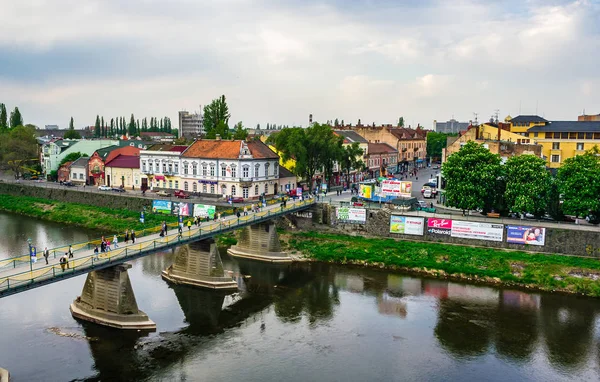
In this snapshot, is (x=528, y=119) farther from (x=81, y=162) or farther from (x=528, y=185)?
(x=81, y=162)

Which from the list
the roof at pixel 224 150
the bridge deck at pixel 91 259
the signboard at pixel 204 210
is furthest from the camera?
the roof at pixel 224 150

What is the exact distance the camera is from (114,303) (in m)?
37.2

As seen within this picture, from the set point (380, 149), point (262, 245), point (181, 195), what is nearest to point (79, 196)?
point (181, 195)

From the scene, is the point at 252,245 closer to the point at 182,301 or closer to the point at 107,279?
the point at 182,301

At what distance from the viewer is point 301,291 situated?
4622cm

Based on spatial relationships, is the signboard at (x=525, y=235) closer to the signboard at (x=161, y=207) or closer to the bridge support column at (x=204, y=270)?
the bridge support column at (x=204, y=270)

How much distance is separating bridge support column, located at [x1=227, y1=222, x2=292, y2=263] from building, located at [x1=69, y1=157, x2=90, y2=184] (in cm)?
4748

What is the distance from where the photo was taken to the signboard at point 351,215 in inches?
2361

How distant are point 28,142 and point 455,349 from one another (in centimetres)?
9697

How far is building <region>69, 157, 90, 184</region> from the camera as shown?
92.1 m

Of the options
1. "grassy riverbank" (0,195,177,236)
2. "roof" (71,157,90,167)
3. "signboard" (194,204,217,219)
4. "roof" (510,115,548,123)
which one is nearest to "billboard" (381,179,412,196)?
"signboard" (194,204,217,219)

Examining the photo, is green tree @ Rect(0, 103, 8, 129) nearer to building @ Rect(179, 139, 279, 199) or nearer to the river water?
building @ Rect(179, 139, 279, 199)

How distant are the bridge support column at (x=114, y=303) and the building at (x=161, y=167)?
40180mm

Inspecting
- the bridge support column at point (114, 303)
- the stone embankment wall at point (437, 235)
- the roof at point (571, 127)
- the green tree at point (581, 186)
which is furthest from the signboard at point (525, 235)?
the bridge support column at point (114, 303)
